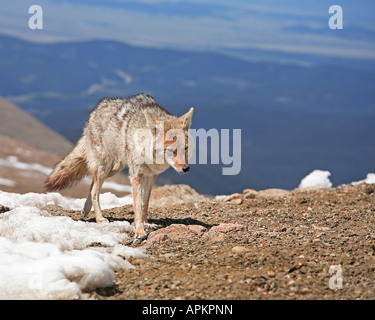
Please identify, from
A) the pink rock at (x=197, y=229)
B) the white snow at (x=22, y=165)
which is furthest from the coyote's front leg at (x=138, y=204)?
the white snow at (x=22, y=165)

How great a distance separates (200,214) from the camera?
45.7 ft

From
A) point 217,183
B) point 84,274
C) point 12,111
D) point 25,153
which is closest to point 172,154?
point 84,274

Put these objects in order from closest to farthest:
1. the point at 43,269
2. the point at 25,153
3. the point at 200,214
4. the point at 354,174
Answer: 1. the point at 43,269
2. the point at 200,214
3. the point at 25,153
4. the point at 354,174

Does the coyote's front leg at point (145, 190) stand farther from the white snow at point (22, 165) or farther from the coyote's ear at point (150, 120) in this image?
the white snow at point (22, 165)

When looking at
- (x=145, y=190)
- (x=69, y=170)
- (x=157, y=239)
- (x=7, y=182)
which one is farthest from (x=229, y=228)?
(x=7, y=182)

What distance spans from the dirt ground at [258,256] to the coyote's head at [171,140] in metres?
1.38

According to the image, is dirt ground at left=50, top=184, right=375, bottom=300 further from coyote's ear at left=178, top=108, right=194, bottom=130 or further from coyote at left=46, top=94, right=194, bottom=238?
coyote's ear at left=178, top=108, right=194, bottom=130

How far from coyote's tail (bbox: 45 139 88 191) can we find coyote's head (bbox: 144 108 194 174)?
127 inches

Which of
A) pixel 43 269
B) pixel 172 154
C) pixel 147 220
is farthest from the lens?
pixel 147 220

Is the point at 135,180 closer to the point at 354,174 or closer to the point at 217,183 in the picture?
the point at 217,183

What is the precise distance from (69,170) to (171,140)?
408 cm

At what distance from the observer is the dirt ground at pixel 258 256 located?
788 centimetres

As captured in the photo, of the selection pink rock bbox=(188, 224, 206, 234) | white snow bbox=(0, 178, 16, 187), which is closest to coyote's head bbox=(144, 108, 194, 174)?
pink rock bbox=(188, 224, 206, 234)
